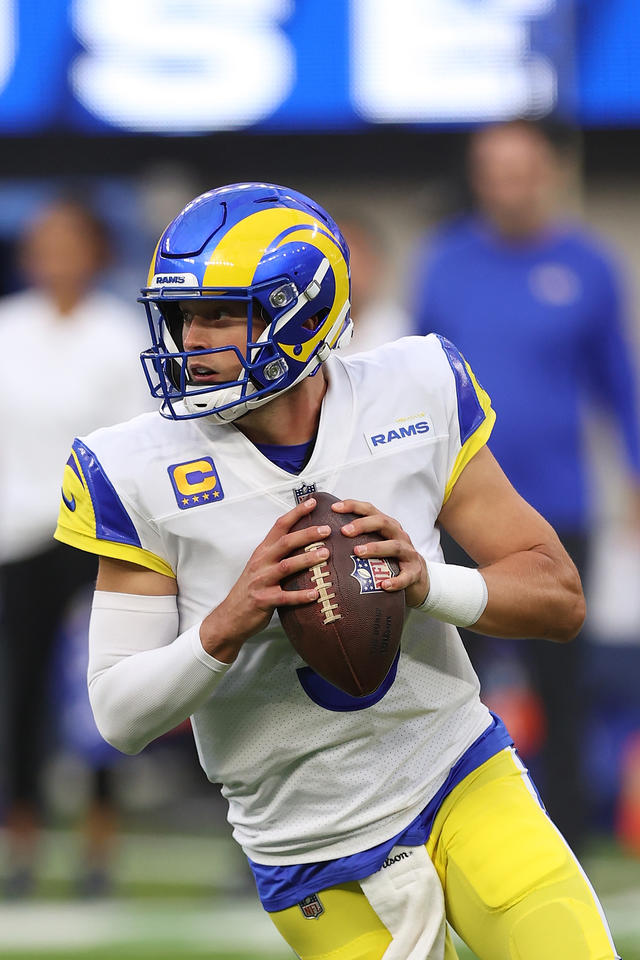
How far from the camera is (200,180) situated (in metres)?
7.36

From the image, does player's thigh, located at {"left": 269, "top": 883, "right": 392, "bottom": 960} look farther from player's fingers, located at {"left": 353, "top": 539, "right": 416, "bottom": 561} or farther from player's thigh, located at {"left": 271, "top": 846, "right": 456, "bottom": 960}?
player's fingers, located at {"left": 353, "top": 539, "right": 416, "bottom": 561}

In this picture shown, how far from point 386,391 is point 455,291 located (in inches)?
96.3

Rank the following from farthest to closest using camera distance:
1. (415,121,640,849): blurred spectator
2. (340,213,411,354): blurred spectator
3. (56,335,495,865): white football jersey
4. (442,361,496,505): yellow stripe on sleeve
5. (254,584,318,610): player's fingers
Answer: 1. (340,213,411,354): blurred spectator
2. (415,121,640,849): blurred spectator
3. (442,361,496,505): yellow stripe on sleeve
4. (56,335,495,865): white football jersey
5. (254,584,318,610): player's fingers

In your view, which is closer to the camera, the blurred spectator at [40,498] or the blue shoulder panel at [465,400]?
the blue shoulder panel at [465,400]

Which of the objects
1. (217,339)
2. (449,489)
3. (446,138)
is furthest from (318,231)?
(446,138)

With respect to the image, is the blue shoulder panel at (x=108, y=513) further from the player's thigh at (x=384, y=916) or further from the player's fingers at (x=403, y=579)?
the player's thigh at (x=384, y=916)

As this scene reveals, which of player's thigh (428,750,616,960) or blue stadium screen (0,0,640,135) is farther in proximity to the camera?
blue stadium screen (0,0,640,135)

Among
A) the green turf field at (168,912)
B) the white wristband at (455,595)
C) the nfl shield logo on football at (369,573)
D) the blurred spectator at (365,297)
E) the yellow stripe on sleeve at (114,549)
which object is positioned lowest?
the green turf field at (168,912)

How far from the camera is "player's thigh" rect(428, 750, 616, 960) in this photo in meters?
2.31

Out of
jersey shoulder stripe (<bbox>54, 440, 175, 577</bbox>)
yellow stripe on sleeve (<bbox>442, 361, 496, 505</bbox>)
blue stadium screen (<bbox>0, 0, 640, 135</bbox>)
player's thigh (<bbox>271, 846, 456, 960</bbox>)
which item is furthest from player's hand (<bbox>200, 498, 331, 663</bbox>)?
blue stadium screen (<bbox>0, 0, 640, 135</bbox>)

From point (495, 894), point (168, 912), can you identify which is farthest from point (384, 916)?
point (168, 912)

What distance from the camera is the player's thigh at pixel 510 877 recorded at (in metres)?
2.31

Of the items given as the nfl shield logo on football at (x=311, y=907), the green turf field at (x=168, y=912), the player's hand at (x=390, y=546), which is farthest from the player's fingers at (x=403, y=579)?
the green turf field at (x=168, y=912)

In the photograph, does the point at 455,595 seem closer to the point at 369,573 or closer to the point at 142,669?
the point at 369,573
